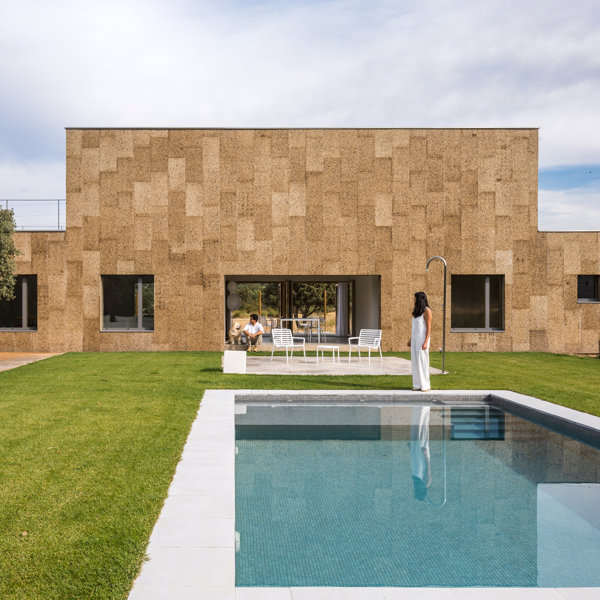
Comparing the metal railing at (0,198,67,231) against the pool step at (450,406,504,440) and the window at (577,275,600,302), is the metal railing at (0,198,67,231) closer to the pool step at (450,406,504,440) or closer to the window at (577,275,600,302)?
the pool step at (450,406,504,440)

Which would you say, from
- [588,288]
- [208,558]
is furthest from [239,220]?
[208,558]

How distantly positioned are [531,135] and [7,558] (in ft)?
55.2

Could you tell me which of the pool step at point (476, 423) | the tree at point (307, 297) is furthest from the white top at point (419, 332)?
the tree at point (307, 297)

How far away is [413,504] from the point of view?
418 cm

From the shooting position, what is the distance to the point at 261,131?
53.4ft

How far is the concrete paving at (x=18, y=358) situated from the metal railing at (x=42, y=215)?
3414 millimetres

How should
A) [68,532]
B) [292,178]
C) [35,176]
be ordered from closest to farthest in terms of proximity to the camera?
1. [68,532]
2. [292,178]
3. [35,176]

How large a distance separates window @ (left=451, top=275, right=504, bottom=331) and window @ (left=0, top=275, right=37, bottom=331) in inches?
461

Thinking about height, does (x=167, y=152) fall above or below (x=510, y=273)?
above

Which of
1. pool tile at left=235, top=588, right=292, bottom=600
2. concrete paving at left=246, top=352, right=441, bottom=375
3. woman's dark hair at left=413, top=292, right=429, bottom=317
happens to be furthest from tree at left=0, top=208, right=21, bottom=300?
pool tile at left=235, top=588, right=292, bottom=600

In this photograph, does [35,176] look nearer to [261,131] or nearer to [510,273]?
[261,131]

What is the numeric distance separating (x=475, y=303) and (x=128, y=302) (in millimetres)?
9743

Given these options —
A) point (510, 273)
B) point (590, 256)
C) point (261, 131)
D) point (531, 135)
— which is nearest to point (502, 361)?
point (510, 273)

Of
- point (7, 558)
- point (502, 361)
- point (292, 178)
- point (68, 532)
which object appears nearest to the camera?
point (7, 558)
